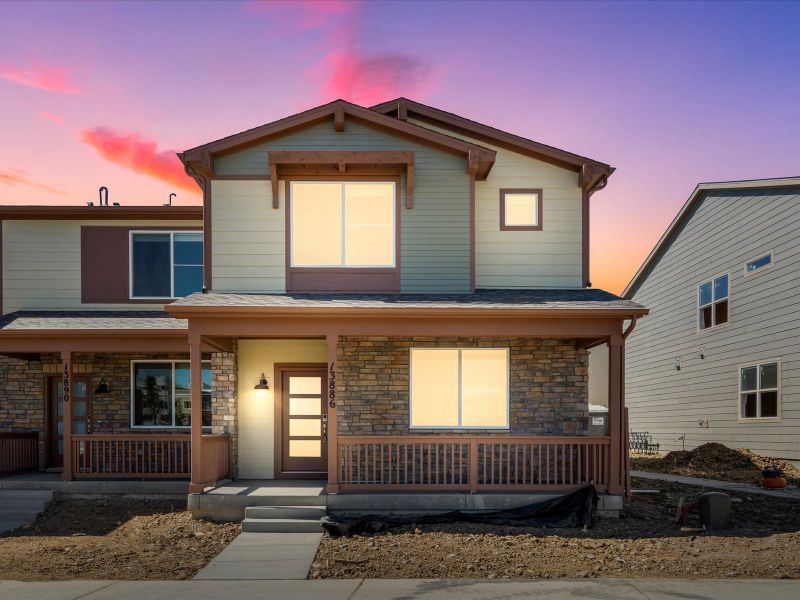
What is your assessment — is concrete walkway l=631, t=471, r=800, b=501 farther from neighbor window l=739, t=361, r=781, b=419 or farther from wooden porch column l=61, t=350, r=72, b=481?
wooden porch column l=61, t=350, r=72, b=481

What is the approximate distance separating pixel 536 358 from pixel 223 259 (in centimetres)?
568

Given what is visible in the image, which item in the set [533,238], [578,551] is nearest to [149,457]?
[578,551]

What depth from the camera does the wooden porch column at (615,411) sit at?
10602 mm

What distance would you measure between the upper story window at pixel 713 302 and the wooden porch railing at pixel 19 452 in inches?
650

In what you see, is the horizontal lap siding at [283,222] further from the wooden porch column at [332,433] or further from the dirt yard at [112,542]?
the dirt yard at [112,542]

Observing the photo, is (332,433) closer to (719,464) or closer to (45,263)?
(45,263)

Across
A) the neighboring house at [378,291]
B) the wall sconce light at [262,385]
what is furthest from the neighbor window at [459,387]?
the wall sconce light at [262,385]

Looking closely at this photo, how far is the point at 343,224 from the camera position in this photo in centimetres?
1222

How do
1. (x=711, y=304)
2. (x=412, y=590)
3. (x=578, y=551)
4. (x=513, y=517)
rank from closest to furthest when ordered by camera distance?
(x=412, y=590) → (x=578, y=551) → (x=513, y=517) → (x=711, y=304)

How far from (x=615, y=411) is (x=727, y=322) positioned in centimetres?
Answer: 900

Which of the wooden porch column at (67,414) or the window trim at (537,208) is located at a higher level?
the window trim at (537,208)

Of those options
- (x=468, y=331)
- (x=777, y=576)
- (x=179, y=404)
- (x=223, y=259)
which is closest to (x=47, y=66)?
(x=223, y=259)

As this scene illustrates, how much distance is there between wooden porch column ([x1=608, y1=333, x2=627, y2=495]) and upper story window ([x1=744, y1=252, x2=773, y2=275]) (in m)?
7.52

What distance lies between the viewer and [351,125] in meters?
12.5
